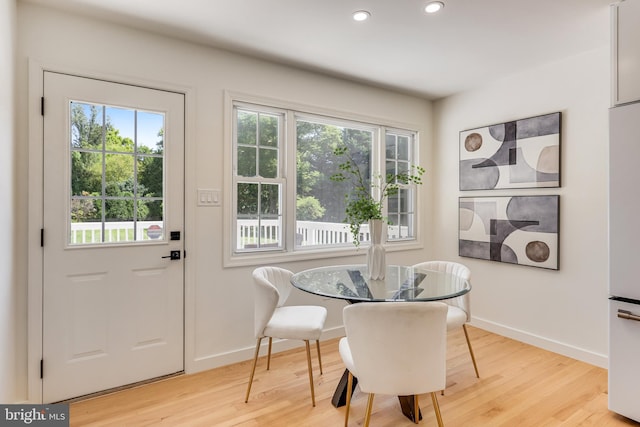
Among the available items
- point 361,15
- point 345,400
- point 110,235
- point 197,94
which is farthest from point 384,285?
point 197,94

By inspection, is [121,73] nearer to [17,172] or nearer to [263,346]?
[17,172]

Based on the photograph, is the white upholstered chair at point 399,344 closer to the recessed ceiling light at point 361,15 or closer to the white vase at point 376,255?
the white vase at point 376,255

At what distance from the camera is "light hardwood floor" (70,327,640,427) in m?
2.13

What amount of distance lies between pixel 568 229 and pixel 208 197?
9.85 ft

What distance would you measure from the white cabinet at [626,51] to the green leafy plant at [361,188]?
122 centimetres

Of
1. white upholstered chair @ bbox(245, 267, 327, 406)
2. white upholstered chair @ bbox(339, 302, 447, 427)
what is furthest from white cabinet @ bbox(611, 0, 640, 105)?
white upholstered chair @ bbox(245, 267, 327, 406)

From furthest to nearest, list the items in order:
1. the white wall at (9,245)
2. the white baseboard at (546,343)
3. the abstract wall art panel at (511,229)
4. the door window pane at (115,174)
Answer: the abstract wall art panel at (511,229) → the white baseboard at (546,343) → the door window pane at (115,174) → the white wall at (9,245)

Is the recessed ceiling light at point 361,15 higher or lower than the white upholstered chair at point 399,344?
higher

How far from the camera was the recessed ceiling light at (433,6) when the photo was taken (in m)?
2.21

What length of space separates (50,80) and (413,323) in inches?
102

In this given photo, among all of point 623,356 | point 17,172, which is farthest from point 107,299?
point 623,356

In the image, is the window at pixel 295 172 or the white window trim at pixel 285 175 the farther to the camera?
the window at pixel 295 172

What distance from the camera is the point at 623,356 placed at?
6.92 feet

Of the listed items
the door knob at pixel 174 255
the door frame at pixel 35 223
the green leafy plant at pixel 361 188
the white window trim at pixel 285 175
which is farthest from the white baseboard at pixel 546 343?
the door frame at pixel 35 223
